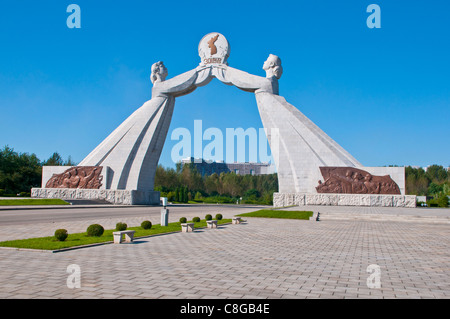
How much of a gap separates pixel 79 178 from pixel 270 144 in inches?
573

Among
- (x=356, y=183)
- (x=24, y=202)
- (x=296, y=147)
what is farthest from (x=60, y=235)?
(x=296, y=147)

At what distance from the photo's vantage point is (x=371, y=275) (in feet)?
15.7

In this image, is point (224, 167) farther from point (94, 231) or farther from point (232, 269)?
point (232, 269)

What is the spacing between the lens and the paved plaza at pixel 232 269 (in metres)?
3.83

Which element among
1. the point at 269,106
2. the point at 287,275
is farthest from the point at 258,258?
the point at 269,106

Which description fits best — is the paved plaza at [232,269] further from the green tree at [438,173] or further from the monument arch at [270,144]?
the green tree at [438,173]

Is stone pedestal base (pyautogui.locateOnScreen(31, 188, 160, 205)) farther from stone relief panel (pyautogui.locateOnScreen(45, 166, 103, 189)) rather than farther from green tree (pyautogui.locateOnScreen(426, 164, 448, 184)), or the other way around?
green tree (pyautogui.locateOnScreen(426, 164, 448, 184))

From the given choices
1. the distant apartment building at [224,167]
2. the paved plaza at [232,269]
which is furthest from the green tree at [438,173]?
the paved plaza at [232,269]

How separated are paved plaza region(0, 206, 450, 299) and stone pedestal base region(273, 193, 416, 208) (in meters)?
15.0

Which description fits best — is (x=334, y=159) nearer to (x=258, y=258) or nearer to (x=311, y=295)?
(x=258, y=258)

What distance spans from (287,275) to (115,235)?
407 cm

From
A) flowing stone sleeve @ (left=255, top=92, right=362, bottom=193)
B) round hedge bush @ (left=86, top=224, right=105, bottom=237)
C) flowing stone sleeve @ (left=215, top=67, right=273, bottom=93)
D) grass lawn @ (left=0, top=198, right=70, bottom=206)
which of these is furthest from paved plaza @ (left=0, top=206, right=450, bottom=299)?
flowing stone sleeve @ (left=215, top=67, right=273, bottom=93)

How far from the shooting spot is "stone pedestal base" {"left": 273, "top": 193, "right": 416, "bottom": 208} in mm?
22562

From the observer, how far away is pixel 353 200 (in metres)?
23.0
